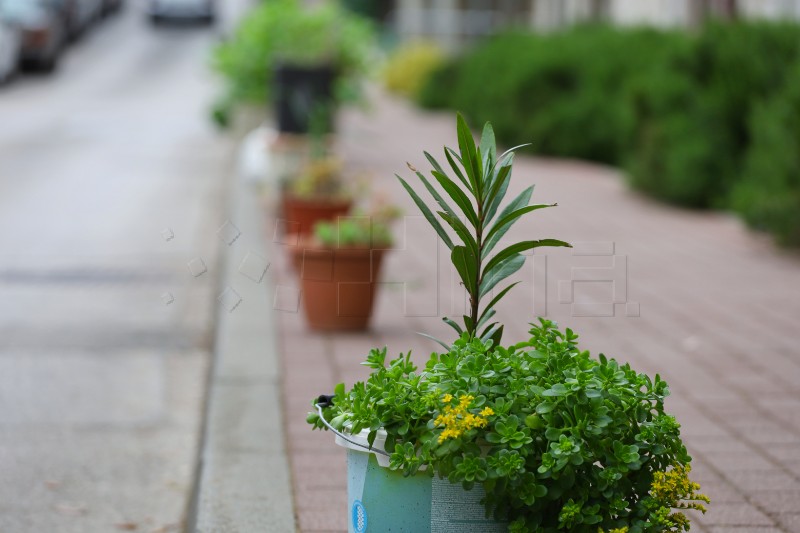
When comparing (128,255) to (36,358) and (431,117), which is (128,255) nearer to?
(36,358)

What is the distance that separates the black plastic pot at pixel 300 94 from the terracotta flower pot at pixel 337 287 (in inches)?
255

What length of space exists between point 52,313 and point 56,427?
8.47ft

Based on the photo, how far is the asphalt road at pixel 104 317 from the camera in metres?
4.97

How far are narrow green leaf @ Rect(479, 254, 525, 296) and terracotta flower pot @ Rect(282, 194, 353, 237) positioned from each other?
6187 millimetres

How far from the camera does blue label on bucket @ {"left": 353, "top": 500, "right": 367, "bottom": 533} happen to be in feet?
10.6

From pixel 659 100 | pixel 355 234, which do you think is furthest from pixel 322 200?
pixel 659 100

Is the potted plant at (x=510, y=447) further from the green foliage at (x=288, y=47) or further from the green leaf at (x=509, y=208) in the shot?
the green foliage at (x=288, y=47)

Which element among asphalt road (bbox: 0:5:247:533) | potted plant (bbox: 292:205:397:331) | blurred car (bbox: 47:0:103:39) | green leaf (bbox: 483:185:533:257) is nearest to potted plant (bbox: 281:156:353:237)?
asphalt road (bbox: 0:5:247:533)

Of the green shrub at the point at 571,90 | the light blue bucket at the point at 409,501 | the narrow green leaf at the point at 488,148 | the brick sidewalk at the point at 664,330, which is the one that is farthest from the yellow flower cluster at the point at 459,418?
the green shrub at the point at 571,90

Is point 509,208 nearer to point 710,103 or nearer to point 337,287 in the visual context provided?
point 337,287

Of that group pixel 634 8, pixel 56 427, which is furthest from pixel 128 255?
pixel 634 8

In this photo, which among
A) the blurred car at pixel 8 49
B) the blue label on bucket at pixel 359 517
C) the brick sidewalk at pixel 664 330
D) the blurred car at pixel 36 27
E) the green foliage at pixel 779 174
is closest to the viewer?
the blue label on bucket at pixel 359 517

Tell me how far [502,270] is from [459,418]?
575mm

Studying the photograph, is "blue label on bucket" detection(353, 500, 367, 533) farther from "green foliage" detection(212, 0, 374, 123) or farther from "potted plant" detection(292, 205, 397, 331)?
"green foliage" detection(212, 0, 374, 123)
